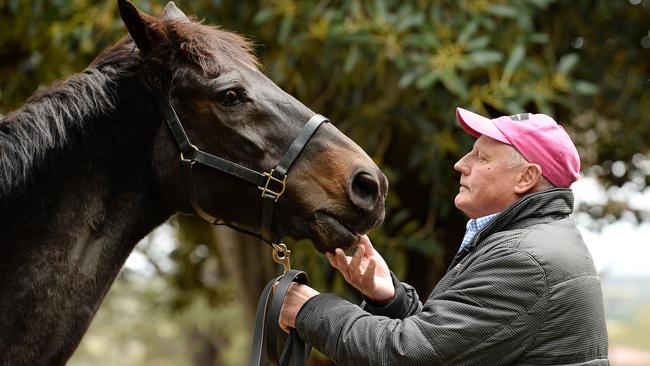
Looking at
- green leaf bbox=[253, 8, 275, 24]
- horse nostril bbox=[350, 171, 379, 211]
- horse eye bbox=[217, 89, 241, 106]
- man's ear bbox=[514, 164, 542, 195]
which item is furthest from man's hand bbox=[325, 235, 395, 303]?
green leaf bbox=[253, 8, 275, 24]

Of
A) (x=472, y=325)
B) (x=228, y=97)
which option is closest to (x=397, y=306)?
(x=472, y=325)

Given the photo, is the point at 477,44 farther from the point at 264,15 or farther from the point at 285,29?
the point at 264,15

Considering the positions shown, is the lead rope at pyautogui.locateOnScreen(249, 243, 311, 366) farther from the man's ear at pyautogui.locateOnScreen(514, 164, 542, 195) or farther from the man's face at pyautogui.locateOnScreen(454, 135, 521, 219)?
the man's ear at pyautogui.locateOnScreen(514, 164, 542, 195)

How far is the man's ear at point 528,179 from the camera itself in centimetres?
236

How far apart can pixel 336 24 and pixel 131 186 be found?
3.08 meters

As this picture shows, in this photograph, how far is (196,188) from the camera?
2.73 metres

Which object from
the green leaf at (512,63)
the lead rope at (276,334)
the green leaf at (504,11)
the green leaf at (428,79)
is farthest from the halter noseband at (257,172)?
the green leaf at (504,11)

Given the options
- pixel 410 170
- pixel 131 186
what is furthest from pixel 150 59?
pixel 410 170

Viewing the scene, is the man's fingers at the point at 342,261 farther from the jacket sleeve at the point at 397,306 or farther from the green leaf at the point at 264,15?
the green leaf at the point at 264,15

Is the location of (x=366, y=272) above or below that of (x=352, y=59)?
above

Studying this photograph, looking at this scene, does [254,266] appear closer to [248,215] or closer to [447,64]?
[447,64]

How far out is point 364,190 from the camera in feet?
8.58

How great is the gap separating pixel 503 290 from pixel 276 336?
2.48 feet

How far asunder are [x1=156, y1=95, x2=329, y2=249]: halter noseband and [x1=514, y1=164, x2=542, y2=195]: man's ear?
68 cm
